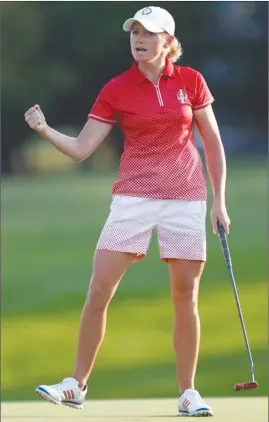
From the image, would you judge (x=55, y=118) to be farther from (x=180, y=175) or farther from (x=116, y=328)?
(x=180, y=175)

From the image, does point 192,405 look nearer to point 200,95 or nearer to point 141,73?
point 200,95

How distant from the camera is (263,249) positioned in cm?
2342

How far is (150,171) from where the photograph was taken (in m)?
6.27

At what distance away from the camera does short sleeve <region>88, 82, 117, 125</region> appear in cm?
627

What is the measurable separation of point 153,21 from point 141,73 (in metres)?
0.23

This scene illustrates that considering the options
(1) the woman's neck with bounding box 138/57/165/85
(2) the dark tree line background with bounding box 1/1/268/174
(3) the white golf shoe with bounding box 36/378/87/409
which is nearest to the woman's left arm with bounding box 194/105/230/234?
(1) the woman's neck with bounding box 138/57/165/85

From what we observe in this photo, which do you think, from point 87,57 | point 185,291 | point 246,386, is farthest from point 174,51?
point 87,57

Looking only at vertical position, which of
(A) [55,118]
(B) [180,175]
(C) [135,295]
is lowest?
(B) [180,175]

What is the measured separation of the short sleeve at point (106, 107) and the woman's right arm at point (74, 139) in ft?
0.08

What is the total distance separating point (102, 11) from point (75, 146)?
36611mm

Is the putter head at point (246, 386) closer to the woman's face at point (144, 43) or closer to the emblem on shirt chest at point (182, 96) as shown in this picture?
the emblem on shirt chest at point (182, 96)

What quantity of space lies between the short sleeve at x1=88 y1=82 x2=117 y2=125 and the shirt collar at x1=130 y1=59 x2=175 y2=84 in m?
0.11

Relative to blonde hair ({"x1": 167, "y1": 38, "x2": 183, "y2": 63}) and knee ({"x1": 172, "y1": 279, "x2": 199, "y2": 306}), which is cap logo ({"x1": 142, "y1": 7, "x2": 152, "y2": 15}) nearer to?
blonde hair ({"x1": 167, "y1": 38, "x2": 183, "y2": 63})

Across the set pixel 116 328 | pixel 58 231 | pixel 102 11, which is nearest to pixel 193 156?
pixel 116 328
